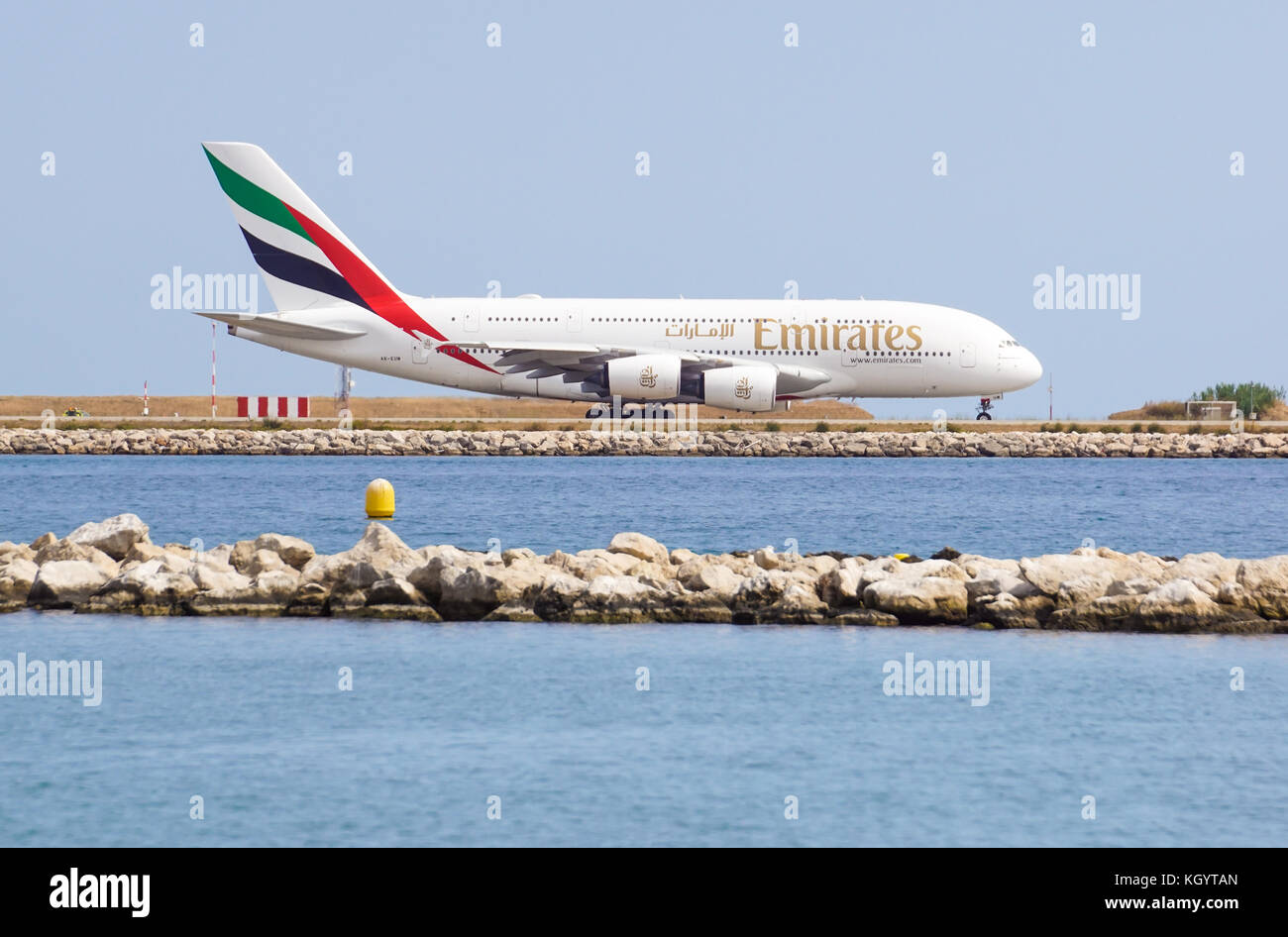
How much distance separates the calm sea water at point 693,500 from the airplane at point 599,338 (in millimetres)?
3338

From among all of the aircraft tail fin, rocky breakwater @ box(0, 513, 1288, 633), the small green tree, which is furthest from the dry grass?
rocky breakwater @ box(0, 513, 1288, 633)

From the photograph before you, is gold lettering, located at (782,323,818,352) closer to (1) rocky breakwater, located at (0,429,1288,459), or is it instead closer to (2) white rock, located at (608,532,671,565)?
(1) rocky breakwater, located at (0,429,1288,459)

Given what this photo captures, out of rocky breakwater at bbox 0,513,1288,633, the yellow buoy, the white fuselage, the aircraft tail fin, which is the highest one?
the aircraft tail fin

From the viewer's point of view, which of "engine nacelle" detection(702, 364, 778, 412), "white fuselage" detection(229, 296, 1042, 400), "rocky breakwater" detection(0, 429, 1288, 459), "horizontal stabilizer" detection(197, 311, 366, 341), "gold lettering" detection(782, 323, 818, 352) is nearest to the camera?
"rocky breakwater" detection(0, 429, 1288, 459)

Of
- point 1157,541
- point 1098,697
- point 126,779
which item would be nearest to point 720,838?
point 126,779

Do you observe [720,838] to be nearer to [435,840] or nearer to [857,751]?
[435,840]

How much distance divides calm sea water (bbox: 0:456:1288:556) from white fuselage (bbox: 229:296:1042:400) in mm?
3473

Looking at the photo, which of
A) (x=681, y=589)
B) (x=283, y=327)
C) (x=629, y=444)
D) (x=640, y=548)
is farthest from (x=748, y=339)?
(x=681, y=589)

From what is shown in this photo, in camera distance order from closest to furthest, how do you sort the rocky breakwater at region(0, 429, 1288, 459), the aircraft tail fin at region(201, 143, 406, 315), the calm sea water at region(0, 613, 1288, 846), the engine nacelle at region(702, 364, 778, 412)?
the calm sea water at region(0, 613, 1288, 846) → the rocky breakwater at region(0, 429, 1288, 459) → the engine nacelle at region(702, 364, 778, 412) → the aircraft tail fin at region(201, 143, 406, 315)

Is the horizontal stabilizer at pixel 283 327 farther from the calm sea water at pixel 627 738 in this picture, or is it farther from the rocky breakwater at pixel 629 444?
the calm sea water at pixel 627 738

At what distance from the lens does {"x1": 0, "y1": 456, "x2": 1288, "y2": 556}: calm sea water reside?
93.3ft

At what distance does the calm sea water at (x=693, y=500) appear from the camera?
93.3ft

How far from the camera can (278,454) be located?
51.2 metres

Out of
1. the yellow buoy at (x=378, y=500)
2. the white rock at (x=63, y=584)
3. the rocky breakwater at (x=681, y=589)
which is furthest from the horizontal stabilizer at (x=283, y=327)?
the white rock at (x=63, y=584)
